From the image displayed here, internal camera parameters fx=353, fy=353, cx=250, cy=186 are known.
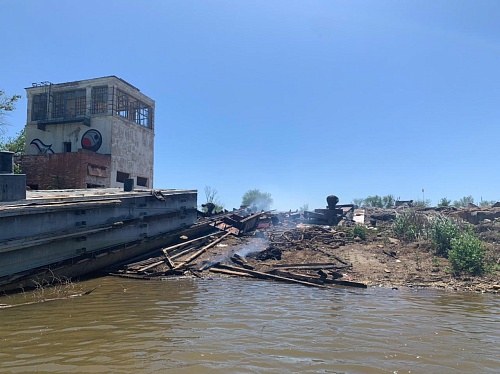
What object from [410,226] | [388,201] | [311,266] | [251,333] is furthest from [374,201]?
[251,333]

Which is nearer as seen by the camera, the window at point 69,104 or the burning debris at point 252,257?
the burning debris at point 252,257

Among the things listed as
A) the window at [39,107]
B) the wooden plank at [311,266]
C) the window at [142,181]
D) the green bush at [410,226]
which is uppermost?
the window at [39,107]

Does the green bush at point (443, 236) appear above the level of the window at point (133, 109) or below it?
below

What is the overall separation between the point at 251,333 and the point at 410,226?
13277 mm

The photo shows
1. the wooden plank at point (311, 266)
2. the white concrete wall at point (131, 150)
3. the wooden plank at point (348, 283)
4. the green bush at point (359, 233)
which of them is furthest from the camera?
the white concrete wall at point (131, 150)

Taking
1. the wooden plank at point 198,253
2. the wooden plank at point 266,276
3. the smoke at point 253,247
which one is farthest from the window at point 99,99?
the wooden plank at point 266,276

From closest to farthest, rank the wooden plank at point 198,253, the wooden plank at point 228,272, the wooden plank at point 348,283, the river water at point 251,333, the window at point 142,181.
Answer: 1. the river water at point 251,333
2. the wooden plank at point 348,283
3. the wooden plank at point 228,272
4. the wooden plank at point 198,253
5. the window at point 142,181

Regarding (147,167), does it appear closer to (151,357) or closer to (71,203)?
(71,203)

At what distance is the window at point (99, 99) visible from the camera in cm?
2814

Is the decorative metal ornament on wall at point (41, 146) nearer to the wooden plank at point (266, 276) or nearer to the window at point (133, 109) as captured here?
the window at point (133, 109)

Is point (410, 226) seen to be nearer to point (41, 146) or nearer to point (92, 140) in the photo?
point (92, 140)

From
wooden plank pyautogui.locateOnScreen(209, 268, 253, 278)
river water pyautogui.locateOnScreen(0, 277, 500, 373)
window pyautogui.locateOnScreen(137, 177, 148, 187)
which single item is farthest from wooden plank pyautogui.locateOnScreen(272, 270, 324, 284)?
window pyautogui.locateOnScreen(137, 177, 148, 187)

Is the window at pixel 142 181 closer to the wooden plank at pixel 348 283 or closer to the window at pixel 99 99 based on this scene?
the window at pixel 99 99

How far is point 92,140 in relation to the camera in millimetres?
27422
